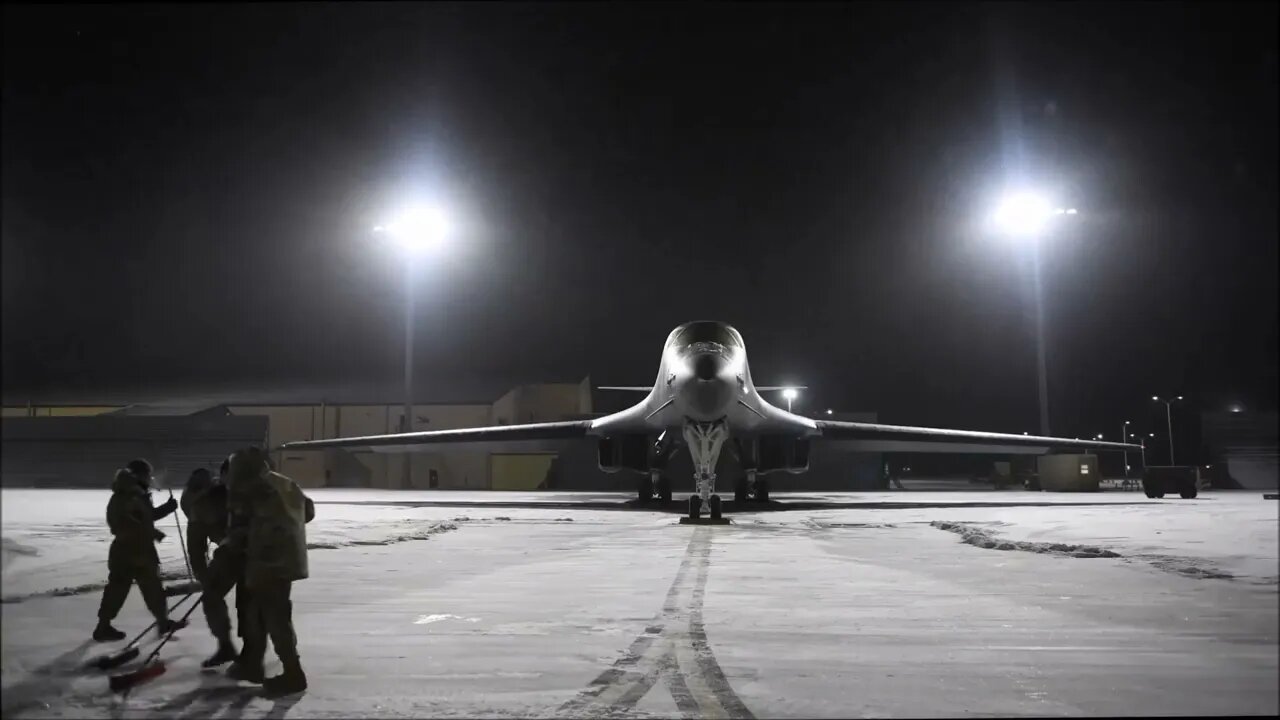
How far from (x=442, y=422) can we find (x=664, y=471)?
2603 cm

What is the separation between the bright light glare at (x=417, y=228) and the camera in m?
40.9

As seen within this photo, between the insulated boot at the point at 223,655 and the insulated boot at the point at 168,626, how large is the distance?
60 cm

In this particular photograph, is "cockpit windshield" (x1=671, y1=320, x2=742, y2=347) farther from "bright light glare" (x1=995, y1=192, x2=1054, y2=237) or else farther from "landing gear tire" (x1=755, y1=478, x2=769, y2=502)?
"bright light glare" (x1=995, y1=192, x2=1054, y2=237)

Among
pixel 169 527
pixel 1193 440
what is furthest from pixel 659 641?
pixel 1193 440

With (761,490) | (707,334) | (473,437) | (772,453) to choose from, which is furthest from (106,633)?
(761,490)

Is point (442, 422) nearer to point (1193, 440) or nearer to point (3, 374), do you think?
point (1193, 440)

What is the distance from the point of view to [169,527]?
1894 centimetres

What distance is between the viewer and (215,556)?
6035mm

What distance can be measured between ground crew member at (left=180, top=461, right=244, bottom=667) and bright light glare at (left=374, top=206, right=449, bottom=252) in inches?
1380

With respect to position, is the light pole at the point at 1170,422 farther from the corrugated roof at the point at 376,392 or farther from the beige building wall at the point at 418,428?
the corrugated roof at the point at 376,392

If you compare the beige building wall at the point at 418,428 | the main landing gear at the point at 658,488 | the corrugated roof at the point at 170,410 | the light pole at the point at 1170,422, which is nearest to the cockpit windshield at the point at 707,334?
the main landing gear at the point at 658,488

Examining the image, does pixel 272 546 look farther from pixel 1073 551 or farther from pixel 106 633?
pixel 1073 551

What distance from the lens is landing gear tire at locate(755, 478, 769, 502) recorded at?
29.6 m

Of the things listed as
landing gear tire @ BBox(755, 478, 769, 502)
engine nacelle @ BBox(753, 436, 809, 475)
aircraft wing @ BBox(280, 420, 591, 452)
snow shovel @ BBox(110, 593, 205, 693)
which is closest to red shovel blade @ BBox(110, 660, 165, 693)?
snow shovel @ BBox(110, 593, 205, 693)
